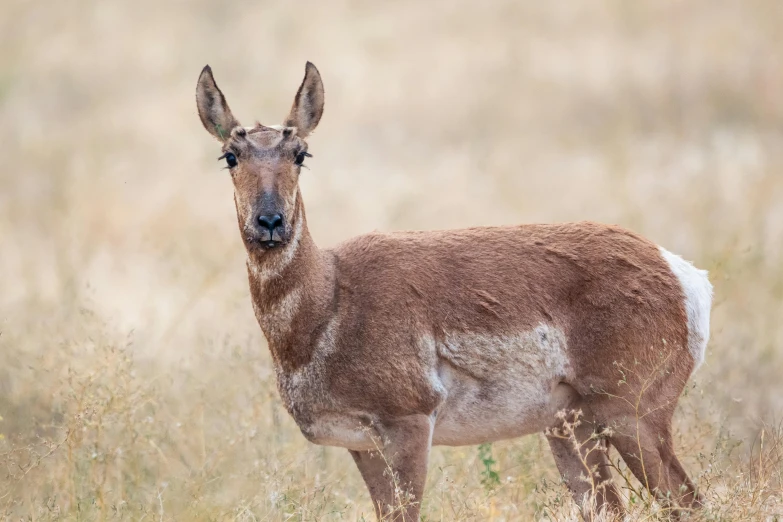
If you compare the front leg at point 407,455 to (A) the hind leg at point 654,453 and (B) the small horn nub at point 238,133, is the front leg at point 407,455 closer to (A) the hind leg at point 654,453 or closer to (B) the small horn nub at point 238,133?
(A) the hind leg at point 654,453

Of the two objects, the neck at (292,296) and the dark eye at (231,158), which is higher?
the dark eye at (231,158)

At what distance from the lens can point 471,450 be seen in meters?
10.2

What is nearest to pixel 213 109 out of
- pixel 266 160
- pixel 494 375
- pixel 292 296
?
pixel 266 160

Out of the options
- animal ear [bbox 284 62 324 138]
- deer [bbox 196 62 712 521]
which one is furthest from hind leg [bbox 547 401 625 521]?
animal ear [bbox 284 62 324 138]

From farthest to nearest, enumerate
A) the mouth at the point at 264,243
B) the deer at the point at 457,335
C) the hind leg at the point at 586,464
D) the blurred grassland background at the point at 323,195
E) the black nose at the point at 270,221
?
the blurred grassland background at the point at 323,195, the hind leg at the point at 586,464, the deer at the point at 457,335, the mouth at the point at 264,243, the black nose at the point at 270,221

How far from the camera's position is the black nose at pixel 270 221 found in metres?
7.12

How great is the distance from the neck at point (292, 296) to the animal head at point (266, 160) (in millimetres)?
101

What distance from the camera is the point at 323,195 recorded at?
18438 millimetres

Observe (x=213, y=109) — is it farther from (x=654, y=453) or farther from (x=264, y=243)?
(x=654, y=453)

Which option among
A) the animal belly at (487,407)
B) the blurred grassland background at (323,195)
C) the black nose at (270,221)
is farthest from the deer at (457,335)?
the blurred grassland background at (323,195)

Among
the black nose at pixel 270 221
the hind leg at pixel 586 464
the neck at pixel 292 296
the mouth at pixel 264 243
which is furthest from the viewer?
the hind leg at pixel 586 464

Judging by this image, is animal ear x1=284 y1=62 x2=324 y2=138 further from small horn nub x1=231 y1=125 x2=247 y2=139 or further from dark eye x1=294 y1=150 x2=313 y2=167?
small horn nub x1=231 y1=125 x2=247 y2=139

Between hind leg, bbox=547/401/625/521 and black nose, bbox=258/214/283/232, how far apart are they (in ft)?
7.12

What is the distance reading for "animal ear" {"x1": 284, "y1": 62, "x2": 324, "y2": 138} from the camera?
7.91m
